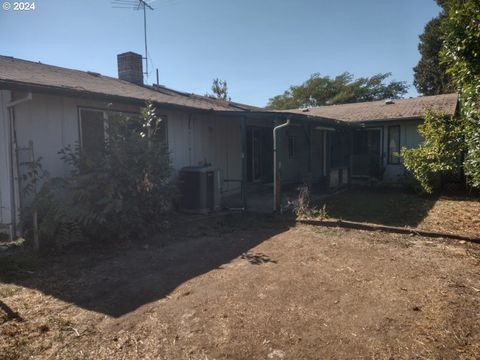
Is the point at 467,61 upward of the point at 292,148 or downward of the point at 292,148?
upward

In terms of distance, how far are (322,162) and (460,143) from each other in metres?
8.86

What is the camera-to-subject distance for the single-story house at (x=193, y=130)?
576cm

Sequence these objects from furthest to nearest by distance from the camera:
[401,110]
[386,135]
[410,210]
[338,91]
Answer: [338,91]
[401,110]
[386,135]
[410,210]

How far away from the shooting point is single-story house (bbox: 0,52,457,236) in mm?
5762

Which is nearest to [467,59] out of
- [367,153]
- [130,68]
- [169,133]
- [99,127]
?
[169,133]

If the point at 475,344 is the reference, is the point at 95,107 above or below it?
above

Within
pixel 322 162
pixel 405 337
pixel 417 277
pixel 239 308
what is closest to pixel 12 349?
pixel 239 308

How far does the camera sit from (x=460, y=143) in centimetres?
647

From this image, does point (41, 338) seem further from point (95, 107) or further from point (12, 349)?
point (95, 107)

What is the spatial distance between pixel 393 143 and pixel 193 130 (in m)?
8.75

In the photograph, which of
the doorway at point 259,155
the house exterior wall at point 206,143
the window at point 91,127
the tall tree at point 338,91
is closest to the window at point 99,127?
the window at point 91,127

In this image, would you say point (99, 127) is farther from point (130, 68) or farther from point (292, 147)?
point (292, 147)

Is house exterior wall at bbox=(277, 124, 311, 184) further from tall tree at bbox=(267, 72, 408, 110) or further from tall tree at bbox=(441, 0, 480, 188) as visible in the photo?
tall tree at bbox=(267, 72, 408, 110)

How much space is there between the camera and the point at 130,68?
1145 centimetres
